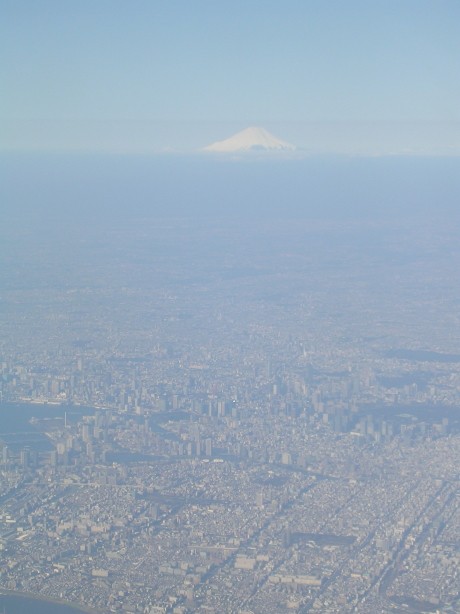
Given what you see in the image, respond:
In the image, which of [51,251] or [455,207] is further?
[455,207]

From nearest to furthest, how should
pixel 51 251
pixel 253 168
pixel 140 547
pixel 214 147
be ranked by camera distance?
pixel 140 547 → pixel 51 251 → pixel 253 168 → pixel 214 147

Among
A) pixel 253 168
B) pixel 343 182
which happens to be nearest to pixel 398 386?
pixel 343 182

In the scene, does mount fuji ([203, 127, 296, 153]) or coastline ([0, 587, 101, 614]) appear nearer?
coastline ([0, 587, 101, 614])

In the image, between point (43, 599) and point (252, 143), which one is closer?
point (43, 599)

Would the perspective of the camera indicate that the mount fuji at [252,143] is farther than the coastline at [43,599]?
Yes

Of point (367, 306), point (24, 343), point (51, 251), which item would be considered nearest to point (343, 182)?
point (51, 251)

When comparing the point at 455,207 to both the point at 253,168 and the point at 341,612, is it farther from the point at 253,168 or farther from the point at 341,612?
the point at 341,612

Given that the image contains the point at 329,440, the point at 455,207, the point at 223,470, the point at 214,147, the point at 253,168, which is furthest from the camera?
the point at 214,147
